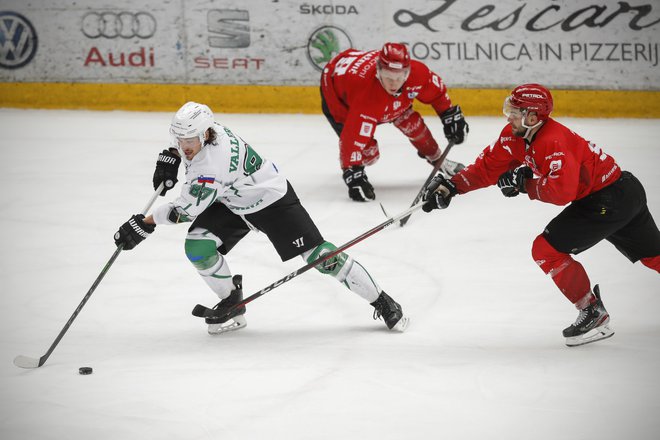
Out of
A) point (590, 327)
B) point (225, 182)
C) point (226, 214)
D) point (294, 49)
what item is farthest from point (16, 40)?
point (590, 327)

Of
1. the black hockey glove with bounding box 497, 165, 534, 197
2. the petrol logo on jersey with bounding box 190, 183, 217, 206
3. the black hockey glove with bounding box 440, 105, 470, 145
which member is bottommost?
the black hockey glove with bounding box 440, 105, 470, 145

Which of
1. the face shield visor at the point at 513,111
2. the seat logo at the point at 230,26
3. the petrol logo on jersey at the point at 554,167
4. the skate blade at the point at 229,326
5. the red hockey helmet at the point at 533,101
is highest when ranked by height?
the red hockey helmet at the point at 533,101

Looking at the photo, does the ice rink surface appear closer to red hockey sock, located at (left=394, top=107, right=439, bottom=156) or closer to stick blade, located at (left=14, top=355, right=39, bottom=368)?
stick blade, located at (left=14, top=355, right=39, bottom=368)

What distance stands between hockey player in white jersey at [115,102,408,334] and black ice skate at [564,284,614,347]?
0.70 m

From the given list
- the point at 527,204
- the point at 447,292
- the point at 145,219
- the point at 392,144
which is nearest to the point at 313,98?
the point at 392,144

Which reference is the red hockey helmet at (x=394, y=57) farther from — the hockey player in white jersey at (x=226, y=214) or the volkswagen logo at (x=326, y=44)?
the volkswagen logo at (x=326, y=44)

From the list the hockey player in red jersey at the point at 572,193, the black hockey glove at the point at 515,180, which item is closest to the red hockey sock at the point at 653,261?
the hockey player in red jersey at the point at 572,193

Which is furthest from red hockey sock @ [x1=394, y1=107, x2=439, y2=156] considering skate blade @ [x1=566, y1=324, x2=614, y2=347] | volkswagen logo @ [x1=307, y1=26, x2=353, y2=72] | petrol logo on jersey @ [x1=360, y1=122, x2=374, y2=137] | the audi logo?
the audi logo

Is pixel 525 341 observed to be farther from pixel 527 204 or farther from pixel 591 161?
pixel 527 204

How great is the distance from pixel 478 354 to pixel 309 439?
991 millimetres

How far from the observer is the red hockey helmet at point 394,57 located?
572 centimetres

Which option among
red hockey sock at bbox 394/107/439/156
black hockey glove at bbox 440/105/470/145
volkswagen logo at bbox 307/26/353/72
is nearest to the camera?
black hockey glove at bbox 440/105/470/145

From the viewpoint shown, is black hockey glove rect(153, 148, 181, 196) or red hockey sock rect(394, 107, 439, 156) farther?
red hockey sock rect(394, 107, 439, 156)

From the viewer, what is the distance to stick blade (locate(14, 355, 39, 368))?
3.71 m
